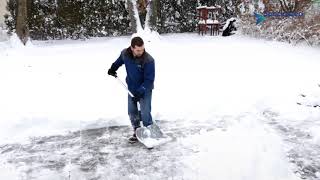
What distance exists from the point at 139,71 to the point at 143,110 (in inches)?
21.5

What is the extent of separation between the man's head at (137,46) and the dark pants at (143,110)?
54cm

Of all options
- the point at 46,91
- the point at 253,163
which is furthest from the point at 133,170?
the point at 46,91

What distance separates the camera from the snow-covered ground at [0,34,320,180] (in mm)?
4984

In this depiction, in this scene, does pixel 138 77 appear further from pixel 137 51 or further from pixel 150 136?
pixel 150 136

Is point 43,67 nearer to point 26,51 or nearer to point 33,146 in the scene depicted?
point 26,51

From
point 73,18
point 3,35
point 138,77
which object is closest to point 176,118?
point 138,77

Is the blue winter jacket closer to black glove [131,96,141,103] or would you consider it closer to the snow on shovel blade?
black glove [131,96,141,103]

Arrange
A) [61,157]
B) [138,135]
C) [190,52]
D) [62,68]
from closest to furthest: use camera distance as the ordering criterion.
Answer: [61,157]
[138,135]
[62,68]
[190,52]

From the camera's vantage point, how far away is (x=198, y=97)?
7.57 metres

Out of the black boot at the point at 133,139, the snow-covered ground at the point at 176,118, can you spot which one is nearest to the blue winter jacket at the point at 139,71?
the black boot at the point at 133,139

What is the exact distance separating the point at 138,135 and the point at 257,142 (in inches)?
59.5

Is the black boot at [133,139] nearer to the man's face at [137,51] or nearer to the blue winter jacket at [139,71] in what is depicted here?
the blue winter jacket at [139,71]

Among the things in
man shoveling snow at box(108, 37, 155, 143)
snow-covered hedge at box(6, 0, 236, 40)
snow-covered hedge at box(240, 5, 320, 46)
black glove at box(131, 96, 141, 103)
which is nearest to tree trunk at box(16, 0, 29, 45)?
Result: snow-covered hedge at box(6, 0, 236, 40)

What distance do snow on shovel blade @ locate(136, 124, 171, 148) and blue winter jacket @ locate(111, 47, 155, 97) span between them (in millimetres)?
459
